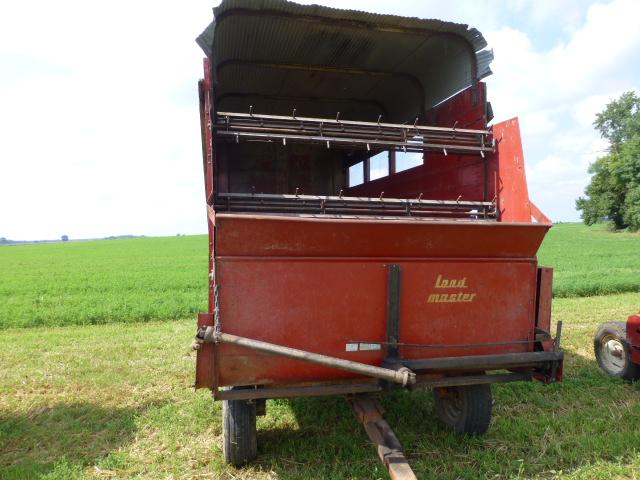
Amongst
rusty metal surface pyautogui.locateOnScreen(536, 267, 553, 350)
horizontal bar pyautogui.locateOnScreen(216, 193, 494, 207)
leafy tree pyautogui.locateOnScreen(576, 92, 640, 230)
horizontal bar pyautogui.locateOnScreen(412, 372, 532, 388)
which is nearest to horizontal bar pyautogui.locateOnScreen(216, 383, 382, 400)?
horizontal bar pyautogui.locateOnScreen(412, 372, 532, 388)

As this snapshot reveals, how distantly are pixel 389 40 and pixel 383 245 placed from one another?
93.2 inches

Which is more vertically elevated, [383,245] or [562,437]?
[383,245]

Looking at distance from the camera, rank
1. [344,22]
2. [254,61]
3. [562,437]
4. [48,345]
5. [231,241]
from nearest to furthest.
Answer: [231,241]
[562,437]
[344,22]
[254,61]
[48,345]

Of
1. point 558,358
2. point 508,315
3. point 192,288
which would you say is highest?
point 508,315

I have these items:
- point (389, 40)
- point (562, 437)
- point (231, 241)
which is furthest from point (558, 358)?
point (389, 40)

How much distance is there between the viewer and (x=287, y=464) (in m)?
3.25

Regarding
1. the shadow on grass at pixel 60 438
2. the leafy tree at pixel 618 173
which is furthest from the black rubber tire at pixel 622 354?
the leafy tree at pixel 618 173

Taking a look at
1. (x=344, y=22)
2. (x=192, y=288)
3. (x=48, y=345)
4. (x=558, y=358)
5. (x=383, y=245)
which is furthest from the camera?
(x=192, y=288)

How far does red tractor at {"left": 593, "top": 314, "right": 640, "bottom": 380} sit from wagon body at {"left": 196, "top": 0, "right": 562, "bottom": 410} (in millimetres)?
1896

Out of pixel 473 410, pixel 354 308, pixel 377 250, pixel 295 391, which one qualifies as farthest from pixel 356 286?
pixel 473 410

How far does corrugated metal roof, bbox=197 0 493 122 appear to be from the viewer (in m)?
3.93

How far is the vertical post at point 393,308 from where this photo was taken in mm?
3006

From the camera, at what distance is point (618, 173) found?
132 ft

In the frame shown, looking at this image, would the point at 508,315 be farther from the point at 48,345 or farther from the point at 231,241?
the point at 48,345
